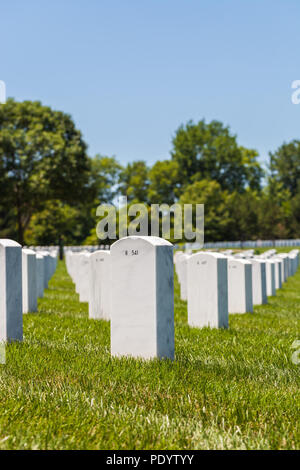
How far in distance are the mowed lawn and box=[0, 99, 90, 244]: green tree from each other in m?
31.5

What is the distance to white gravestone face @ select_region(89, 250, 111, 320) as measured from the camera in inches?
367

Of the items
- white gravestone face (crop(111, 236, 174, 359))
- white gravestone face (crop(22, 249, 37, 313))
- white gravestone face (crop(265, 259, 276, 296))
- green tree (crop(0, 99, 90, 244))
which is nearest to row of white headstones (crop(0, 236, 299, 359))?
white gravestone face (crop(111, 236, 174, 359))

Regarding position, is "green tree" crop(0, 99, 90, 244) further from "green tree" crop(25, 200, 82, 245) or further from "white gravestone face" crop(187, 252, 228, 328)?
"white gravestone face" crop(187, 252, 228, 328)

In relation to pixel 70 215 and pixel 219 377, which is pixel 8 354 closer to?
pixel 219 377

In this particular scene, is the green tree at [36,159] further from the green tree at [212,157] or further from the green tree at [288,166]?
the green tree at [288,166]

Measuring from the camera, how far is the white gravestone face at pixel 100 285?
9.31 m

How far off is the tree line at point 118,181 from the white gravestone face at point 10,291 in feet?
100

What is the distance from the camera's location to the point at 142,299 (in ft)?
18.6

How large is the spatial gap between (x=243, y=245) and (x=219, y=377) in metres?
75.4

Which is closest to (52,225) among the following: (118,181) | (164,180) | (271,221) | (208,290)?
(118,181)

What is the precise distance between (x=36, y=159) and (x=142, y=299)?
34.0 metres

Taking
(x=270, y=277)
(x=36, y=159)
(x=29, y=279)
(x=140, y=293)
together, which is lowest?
(x=270, y=277)

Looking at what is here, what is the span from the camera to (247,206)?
77.4m

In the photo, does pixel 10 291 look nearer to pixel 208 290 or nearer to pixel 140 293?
pixel 140 293
